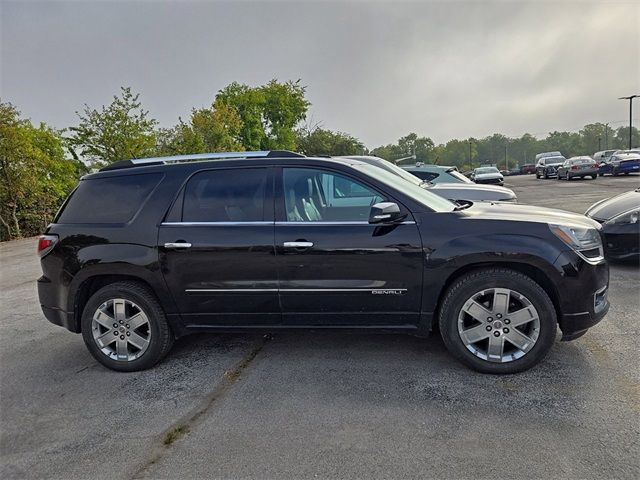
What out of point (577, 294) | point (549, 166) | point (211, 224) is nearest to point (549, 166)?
point (549, 166)

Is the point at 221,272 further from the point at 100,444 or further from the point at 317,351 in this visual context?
the point at 100,444

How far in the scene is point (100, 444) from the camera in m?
2.71

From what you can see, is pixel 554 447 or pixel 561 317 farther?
pixel 561 317

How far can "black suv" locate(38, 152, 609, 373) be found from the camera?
3.22 m

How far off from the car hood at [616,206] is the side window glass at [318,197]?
4499 mm

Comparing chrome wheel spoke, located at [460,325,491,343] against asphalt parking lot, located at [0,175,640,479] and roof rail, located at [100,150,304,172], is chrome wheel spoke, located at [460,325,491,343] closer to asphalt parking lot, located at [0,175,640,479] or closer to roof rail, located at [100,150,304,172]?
asphalt parking lot, located at [0,175,640,479]

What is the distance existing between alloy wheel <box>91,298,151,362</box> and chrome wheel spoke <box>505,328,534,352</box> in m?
3.04

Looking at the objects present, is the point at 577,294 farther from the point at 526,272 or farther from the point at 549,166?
the point at 549,166

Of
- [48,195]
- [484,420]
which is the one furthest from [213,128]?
[484,420]

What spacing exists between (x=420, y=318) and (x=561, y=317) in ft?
3.54

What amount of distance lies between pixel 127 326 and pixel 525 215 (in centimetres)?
359

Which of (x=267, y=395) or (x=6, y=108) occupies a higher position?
(x=6, y=108)

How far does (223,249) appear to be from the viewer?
3.48 meters

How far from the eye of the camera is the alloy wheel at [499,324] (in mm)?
3199
